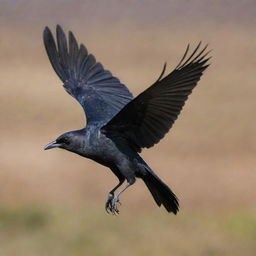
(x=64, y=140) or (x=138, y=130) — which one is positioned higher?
(x=138, y=130)

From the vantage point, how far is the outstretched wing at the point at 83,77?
1234 cm

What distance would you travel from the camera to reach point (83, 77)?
12836 mm

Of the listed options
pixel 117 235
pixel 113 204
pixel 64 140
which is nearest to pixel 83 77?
pixel 64 140

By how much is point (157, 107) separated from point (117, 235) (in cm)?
617

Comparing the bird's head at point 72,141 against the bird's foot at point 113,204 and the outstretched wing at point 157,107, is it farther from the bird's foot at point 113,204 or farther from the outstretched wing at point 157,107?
the bird's foot at point 113,204

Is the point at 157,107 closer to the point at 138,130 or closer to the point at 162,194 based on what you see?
the point at 138,130

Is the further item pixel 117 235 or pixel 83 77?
pixel 117 235

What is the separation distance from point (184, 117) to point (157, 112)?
43.4ft

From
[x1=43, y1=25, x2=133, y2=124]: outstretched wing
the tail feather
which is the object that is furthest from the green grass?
the tail feather

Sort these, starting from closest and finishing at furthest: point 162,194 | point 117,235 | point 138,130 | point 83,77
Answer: point 138,130, point 162,194, point 83,77, point 117,235

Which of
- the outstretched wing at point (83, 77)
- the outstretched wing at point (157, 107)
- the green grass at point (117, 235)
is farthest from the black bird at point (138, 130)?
the green grass at point (117, 235)

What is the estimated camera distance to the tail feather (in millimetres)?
11234

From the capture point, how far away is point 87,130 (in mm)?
11086

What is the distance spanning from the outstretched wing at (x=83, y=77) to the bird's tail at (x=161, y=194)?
3.39 feet
